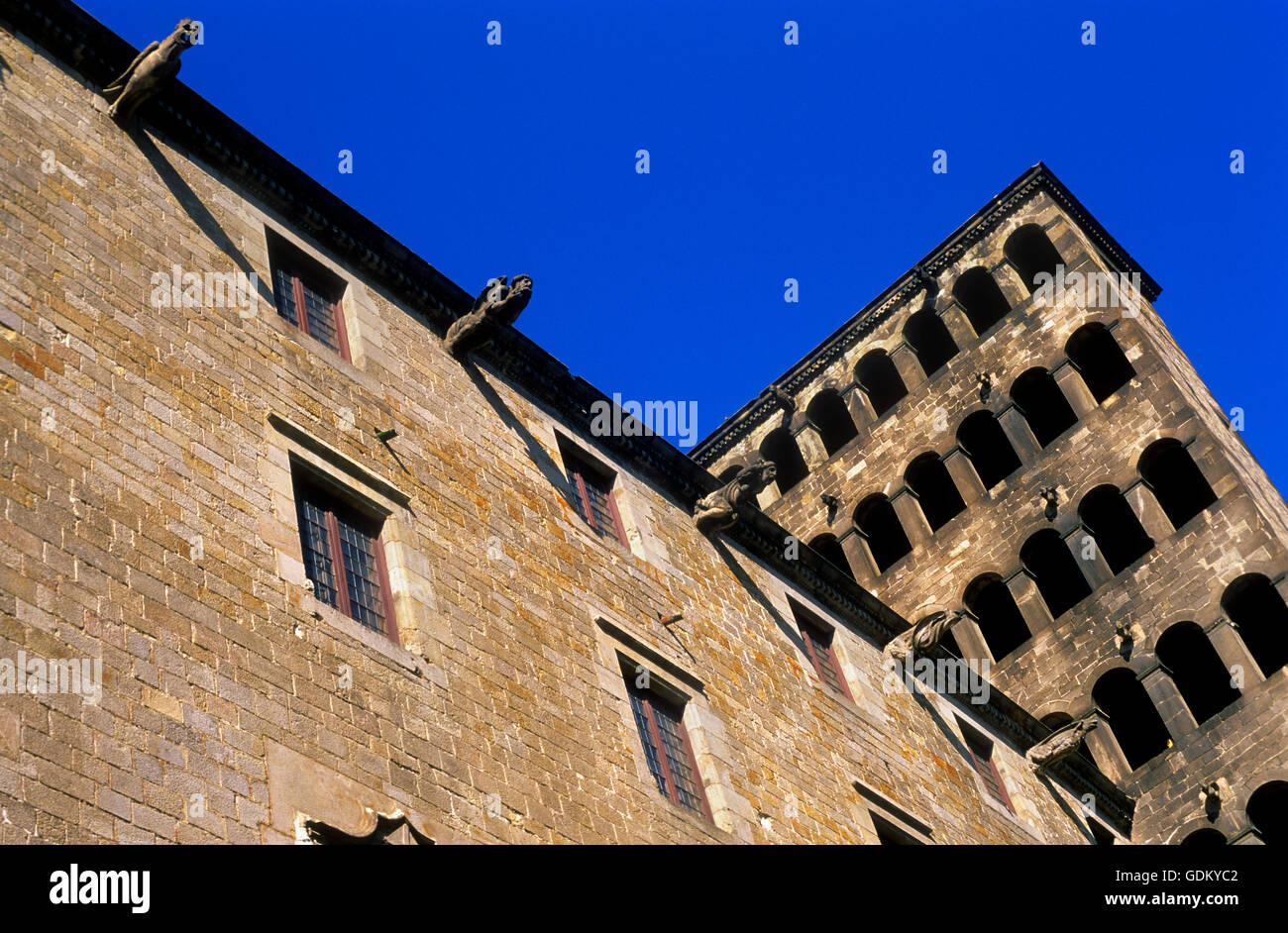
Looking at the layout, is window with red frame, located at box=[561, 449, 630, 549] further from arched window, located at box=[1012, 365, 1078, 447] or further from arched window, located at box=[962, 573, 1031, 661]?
arched window, located at box=[1012, 365, 1078, 447]

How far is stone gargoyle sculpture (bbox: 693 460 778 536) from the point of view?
81.0ft

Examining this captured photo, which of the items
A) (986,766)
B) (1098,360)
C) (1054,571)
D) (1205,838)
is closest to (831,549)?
(1054,571)

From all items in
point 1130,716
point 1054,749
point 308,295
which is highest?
point 1130,716

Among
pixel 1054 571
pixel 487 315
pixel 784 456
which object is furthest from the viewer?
pixel 784 456

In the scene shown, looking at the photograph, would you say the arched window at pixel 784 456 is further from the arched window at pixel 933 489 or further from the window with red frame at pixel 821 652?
the window with red frame at pixel 821 652

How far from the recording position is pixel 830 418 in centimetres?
4788

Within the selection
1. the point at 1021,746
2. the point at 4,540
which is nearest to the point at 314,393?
the point at 4,540

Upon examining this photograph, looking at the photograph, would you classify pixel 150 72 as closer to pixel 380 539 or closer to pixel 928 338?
pixel 380 539

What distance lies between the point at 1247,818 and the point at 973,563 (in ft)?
32.1

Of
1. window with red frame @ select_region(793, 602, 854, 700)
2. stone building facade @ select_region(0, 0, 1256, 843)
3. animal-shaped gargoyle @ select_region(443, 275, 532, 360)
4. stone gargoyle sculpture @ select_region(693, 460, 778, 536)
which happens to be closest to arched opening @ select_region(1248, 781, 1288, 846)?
stone building facade @ select_region(0, 0, 1256, 843)

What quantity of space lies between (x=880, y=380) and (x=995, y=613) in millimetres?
8862

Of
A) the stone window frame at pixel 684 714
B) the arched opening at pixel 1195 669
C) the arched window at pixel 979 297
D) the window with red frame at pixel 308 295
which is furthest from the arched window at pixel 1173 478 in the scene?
the window with red frame at pixel 308 295

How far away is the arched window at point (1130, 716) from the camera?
37.3 meters

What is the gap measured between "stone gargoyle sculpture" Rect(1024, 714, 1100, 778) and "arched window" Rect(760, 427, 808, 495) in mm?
17716
